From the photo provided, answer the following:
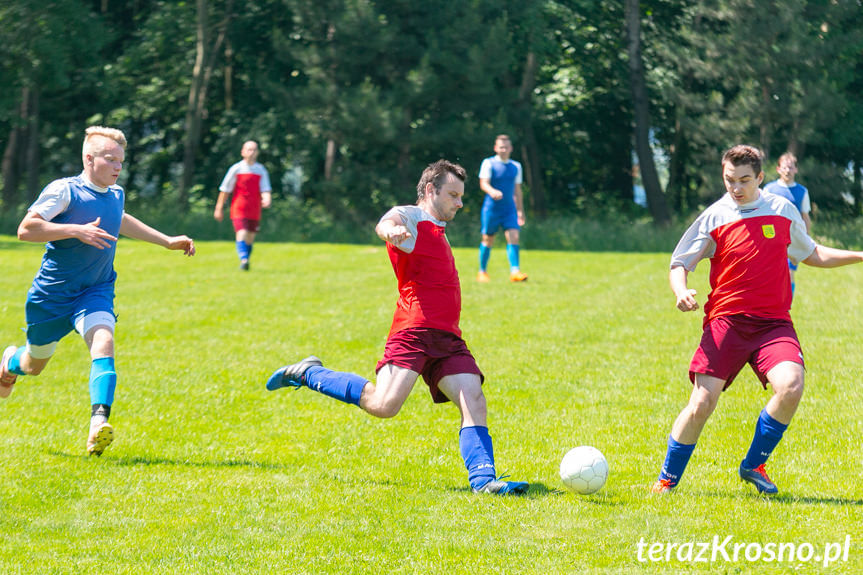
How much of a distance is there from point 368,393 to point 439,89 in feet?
77.8

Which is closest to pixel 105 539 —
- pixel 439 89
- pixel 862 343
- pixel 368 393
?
pixel 368 393

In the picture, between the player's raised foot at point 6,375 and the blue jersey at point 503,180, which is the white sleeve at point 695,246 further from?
the blue jersey at point 503,180

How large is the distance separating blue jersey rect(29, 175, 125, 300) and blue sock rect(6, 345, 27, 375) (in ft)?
1.98

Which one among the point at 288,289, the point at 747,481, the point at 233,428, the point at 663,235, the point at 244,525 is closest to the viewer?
the point at 244,525

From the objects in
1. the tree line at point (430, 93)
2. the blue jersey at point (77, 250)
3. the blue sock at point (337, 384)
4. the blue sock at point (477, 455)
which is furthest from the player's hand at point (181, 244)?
the tree line at point (430, 93)

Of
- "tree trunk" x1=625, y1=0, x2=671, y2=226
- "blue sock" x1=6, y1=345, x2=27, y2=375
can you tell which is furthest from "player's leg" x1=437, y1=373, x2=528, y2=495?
"tree trunk" x1=625, y1=0, x2=671, y2=226

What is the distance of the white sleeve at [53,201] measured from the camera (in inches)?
237

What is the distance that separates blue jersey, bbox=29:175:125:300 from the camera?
6234 millimetres

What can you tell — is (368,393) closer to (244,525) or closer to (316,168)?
(244,525)

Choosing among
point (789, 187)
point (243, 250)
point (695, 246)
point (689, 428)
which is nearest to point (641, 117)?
point (243, 250)

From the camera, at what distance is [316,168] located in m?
33.1

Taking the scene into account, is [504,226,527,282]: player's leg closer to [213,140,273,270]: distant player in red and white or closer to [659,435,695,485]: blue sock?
[213,140,273,270]: distant player in red and white

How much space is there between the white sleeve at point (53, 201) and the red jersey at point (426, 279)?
2.05 metres

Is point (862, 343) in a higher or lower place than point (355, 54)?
lower
